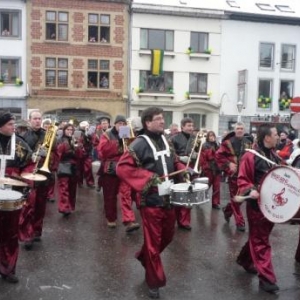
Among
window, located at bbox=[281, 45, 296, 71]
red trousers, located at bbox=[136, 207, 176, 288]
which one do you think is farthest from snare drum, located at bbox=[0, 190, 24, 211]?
window, located at bbox=[281, 45, 296, 71]

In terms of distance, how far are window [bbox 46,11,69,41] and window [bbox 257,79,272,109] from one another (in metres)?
11.7

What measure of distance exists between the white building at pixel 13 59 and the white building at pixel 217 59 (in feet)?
19.8

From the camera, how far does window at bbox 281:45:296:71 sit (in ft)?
89.9

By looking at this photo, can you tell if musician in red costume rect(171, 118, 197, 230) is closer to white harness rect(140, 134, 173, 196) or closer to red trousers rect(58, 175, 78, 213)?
red trousers rect(58, 175, 78, 213)

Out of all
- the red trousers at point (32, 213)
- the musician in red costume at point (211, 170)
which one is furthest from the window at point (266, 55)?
the red trousers at point (32, 213)

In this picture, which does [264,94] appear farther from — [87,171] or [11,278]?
[11,278]

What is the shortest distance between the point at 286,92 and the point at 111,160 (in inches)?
875

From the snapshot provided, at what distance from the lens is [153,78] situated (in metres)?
26.1

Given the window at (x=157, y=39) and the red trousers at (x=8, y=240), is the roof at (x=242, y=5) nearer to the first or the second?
the window at (x=157, y=39)

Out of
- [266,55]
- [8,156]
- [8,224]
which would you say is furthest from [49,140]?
[266,55]

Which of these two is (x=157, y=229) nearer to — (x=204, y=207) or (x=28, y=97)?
(x=204, y=207)

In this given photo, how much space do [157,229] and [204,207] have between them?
18.0 ft

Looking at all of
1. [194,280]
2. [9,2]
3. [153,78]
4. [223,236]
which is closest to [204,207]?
[223,236]

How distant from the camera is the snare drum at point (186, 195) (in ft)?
14.8
